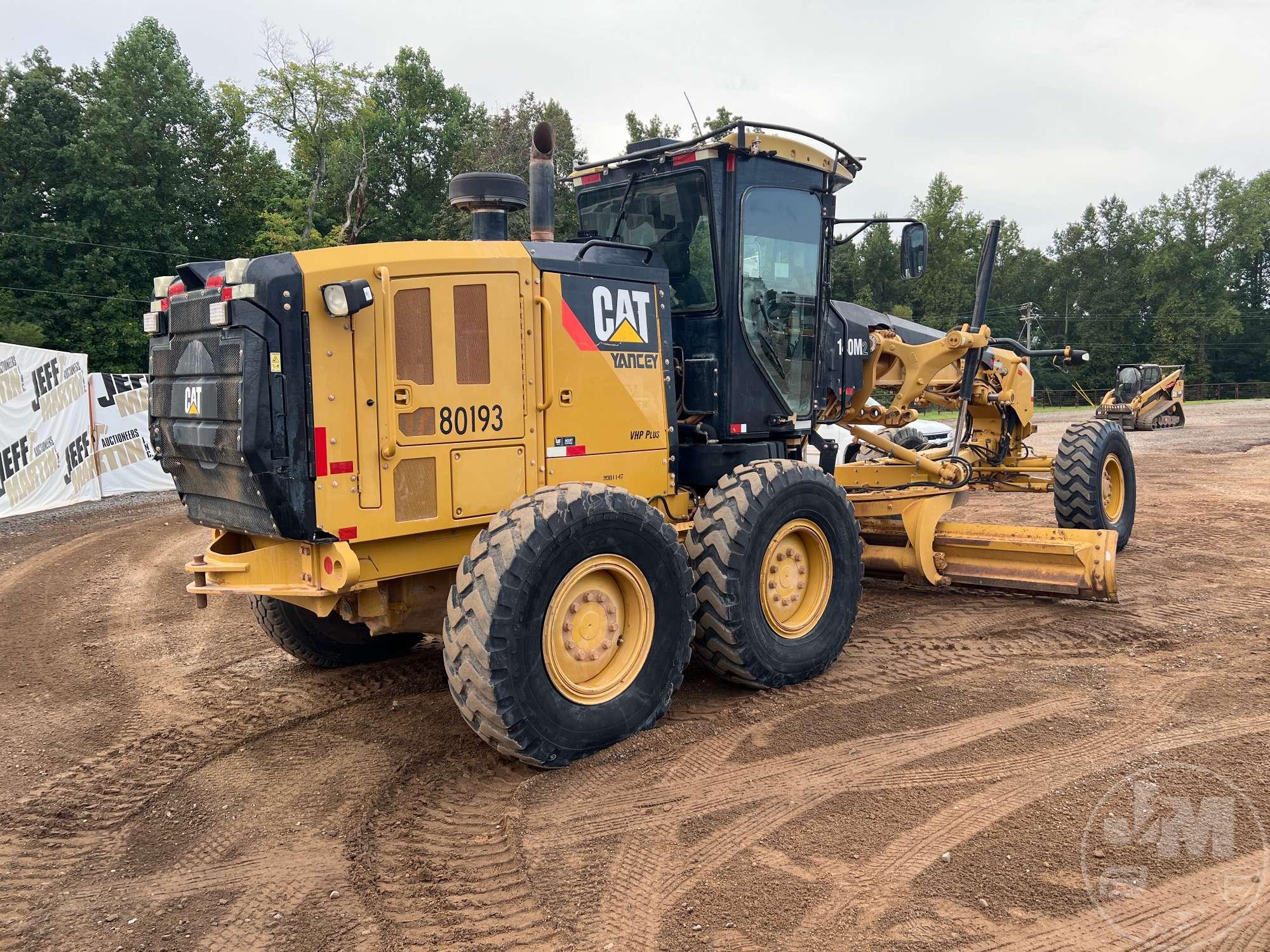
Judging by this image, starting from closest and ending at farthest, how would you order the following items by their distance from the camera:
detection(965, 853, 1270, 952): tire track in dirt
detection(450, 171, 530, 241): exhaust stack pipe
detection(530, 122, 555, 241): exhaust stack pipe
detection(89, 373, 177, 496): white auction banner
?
detection(965, 853, 1270, 952): tire track in dirt, detection(450, 171, 530, 241): exhaust stack pipe, detection(530, 122, 555, 241): exhaust stack pipe, detection(89, 373, 177, 496): white auction banner

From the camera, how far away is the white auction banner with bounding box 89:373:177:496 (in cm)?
1549

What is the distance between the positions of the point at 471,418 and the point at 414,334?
1.61 feet

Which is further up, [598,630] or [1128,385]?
[1128,385]

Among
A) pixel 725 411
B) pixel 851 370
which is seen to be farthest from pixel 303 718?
pixel 851 370

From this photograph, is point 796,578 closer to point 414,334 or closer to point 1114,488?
point 414,334

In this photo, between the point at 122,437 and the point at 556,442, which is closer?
the point at 556,442

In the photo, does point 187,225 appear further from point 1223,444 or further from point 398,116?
point 1223,444

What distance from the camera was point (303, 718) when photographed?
5316mm

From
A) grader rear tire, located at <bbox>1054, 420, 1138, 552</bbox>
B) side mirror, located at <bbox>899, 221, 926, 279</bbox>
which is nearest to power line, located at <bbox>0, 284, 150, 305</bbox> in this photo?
grader rear tire, located at <bbox>1054, 420, 1138, 552</bbox>

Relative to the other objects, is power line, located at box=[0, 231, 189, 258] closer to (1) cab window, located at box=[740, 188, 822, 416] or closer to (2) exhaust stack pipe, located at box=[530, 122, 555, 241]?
(2) exhaust stack pipe, located at box=[530, 122, 555, 241]

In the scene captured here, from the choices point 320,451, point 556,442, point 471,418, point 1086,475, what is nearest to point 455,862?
point 320,451

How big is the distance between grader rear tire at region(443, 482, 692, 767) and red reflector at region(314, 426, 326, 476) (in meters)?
0.76

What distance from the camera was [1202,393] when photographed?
62.4 metres

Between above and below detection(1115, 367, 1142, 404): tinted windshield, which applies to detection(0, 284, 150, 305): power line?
above
